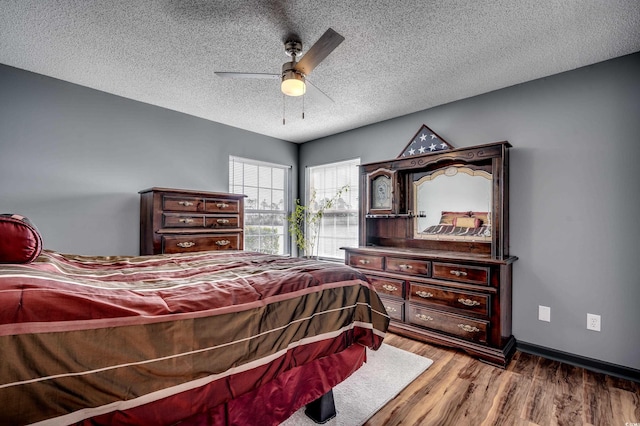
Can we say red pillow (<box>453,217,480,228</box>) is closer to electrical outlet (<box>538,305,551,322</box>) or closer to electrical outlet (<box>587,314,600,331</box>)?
electrical outlet (<box>538,305,551,322</box>)

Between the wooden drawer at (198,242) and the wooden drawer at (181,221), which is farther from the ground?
the wooden drawer at (181,221)

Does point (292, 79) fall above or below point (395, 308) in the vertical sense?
above

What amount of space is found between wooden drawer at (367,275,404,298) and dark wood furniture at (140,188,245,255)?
1.63 meters

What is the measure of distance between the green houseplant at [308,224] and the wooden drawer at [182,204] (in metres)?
1.85

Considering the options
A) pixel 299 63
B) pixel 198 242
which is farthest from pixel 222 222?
pixel 299 63

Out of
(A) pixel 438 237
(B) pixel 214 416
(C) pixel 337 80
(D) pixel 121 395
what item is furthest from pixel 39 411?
(A) pixel 438 237

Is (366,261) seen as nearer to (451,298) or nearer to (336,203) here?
(451,298)

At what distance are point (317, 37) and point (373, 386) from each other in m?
2.49

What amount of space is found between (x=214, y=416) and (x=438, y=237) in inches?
110

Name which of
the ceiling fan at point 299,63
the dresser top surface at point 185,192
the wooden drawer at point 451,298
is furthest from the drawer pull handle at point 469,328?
the dresser top surface at point 185,192

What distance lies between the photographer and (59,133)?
9.12 feet

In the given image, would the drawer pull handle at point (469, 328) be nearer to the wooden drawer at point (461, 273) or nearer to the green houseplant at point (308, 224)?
the wooden drawer at point (461, 273)

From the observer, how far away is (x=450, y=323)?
8.84 ft

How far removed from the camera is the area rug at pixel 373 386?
170cm
